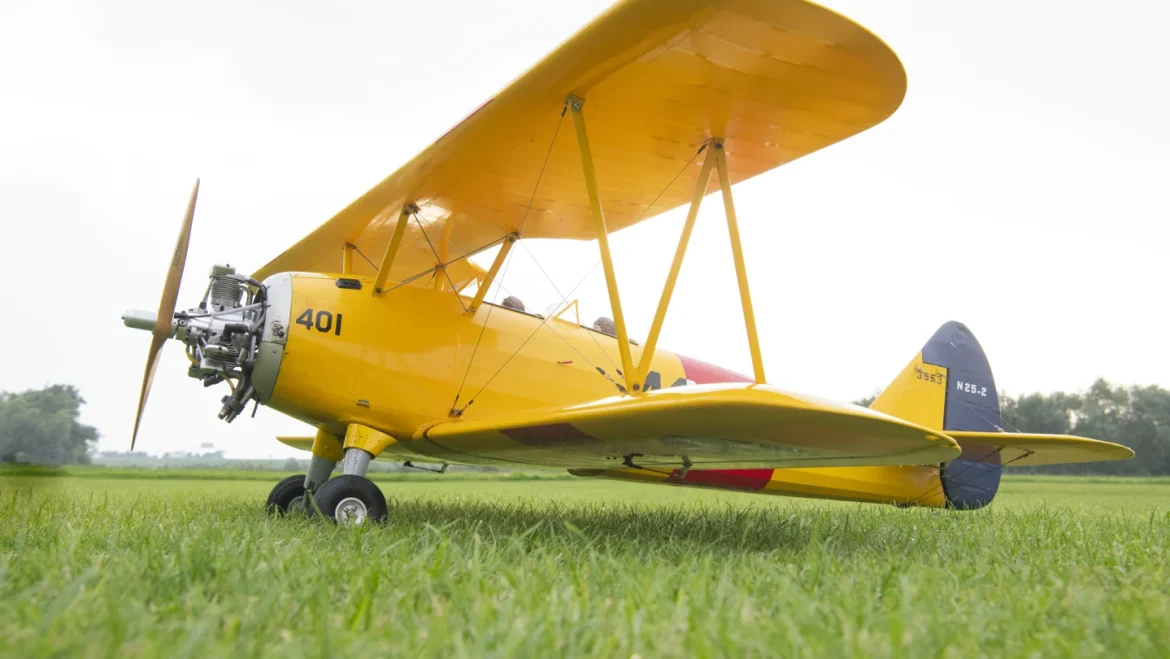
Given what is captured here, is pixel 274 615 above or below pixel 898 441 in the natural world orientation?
below

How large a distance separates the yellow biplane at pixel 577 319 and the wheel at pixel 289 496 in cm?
2

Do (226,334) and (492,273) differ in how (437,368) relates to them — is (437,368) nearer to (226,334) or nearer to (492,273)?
(492,273)

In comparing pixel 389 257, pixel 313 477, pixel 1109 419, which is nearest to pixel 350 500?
pixel 313 477

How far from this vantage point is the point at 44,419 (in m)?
1.81

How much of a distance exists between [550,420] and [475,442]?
38.9 inches

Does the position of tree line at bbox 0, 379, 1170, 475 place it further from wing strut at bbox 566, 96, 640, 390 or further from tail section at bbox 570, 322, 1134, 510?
wing strut at bbox 566, 96, 640, 390

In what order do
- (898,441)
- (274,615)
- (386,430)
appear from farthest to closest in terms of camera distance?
(386,430) → (898,441) → (274,615)

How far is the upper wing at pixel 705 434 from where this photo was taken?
10.8 feet

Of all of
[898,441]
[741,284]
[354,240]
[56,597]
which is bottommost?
[56,597]

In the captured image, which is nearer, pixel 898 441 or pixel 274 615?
pixel 274 615

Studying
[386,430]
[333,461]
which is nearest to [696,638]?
[386,430]

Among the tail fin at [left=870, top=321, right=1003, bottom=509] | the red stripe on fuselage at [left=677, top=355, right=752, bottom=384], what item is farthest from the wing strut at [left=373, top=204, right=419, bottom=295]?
the tail fin at [left=870, top=321, right=1003, bottom=509]

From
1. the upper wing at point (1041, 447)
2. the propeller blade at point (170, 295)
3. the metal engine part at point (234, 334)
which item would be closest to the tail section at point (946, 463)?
the upper wing at point (1041, 447)

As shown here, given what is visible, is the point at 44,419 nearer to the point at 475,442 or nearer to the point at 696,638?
the point at 696,638
